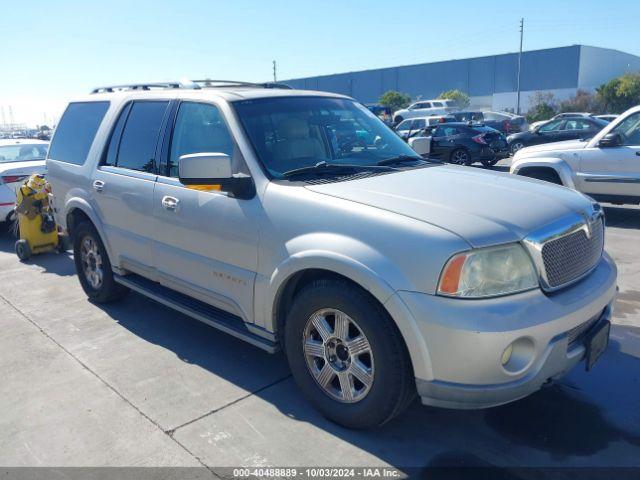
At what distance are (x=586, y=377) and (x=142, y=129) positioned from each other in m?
3.89

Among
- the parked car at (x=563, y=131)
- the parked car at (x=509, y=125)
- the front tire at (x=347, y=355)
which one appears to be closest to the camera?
the front tire at (x=347, y=355)

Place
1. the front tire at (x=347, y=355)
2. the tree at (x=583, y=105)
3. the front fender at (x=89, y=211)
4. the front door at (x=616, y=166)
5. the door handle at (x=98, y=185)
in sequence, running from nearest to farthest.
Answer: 1. the front tire at (x=347, y=355)
2. the door handle at (x=98, y=185)
3. the front fender at (x=89, y=211)
4. the front door at (x=616, y=166)
5. the tree at (x=583, y=105)

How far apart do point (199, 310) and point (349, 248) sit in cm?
162

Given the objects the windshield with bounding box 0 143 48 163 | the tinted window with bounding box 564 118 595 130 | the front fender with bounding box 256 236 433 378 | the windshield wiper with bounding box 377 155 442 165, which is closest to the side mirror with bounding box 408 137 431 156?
the windshield wiper with bounding box 377 155 442 165

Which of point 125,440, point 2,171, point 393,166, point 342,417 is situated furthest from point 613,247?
point 2,171

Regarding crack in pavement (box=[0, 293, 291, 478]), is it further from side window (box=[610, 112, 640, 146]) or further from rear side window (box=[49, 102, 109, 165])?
side window (box=[610, 112, 640, 146])

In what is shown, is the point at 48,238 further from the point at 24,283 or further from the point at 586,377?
the point at 586,377

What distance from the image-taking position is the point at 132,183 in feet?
14.7

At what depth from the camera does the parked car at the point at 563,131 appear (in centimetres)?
1658

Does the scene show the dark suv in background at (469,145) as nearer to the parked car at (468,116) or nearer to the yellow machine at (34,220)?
the yellow machine at (34,220)

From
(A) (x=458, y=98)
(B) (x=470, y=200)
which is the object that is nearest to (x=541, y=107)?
(A) (x=458, y=98)

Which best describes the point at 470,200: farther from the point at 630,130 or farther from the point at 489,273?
the point at 630,130

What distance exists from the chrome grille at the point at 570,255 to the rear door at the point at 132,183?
2.89 metres

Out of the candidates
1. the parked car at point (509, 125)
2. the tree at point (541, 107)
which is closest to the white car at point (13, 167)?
the parked car at point (509, 125)
